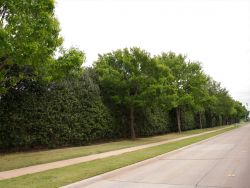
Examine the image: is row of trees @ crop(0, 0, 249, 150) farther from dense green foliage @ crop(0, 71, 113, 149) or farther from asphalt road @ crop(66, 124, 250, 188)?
asphalt road @ crop(66, 124, 250, 188)

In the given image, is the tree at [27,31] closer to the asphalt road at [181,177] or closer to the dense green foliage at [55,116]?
the asphalt road at [181,177]

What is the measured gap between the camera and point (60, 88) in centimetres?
2403

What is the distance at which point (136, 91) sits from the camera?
3078 cm

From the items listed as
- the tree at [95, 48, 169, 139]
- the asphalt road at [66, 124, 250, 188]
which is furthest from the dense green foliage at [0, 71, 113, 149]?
the asphalt road at [66, 124, 250, 188]

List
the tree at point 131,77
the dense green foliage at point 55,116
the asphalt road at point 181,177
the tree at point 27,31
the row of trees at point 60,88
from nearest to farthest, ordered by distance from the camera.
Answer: the asphalt road at point 181,177 → the tree at point 27,31 → the row of trees at point 60,88 → the dense green foliage at point 55,116 → the tree at point 131,77

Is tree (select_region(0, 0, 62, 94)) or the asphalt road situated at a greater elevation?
tree (select_region(0, 0, 62, 94))

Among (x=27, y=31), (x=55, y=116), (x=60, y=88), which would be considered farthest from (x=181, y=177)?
(x=60, y=88)

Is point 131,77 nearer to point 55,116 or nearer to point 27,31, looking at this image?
point 55,116

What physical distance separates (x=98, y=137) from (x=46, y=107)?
6691 millimetres

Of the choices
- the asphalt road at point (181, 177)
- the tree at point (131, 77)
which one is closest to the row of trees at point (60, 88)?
the tree at point (131, 77)

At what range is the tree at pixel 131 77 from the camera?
29.2m

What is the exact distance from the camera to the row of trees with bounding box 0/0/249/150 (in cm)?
1291

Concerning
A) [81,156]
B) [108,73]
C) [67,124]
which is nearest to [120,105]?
[108,73]

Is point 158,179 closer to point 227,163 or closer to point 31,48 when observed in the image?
point 227,163
